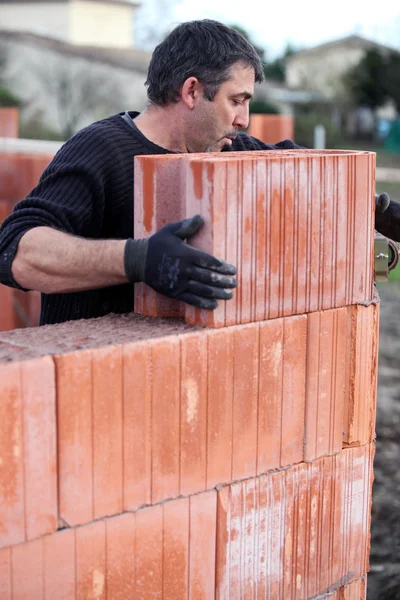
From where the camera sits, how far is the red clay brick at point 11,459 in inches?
86.7

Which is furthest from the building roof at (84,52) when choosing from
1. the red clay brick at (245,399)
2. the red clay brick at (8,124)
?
the red clay brick at (245,399)

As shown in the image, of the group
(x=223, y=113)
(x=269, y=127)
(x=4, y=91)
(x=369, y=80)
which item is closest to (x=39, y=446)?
(x=223, y=113)

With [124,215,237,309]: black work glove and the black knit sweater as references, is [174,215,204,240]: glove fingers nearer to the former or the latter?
[124,215,237,309]: black work glove

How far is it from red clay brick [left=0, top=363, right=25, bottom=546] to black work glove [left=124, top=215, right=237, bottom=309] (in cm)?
52

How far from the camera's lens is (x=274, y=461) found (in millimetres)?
2811

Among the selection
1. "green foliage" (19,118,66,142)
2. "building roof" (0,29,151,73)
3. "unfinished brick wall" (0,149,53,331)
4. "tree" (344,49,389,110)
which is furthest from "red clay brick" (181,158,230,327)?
"tree" (344,49,389,110)

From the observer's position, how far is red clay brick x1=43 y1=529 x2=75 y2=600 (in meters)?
2.35

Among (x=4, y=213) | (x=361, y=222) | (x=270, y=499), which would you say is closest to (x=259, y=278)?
(x=361, y=222)

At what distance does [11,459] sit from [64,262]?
75cm

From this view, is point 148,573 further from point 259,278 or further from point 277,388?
point 259,278

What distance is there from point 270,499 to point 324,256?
739 millimetres

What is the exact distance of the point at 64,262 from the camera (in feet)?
9.23

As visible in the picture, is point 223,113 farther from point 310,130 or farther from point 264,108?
point 264,108

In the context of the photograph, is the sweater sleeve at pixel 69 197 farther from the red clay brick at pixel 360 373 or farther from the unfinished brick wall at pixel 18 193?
the unfinished brick wall at pixel 18 193
